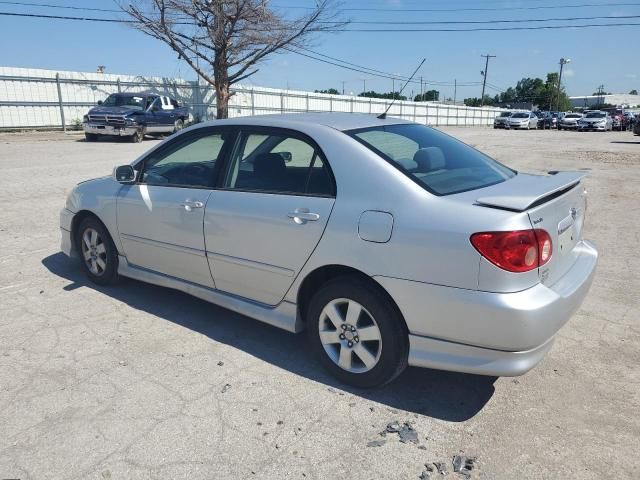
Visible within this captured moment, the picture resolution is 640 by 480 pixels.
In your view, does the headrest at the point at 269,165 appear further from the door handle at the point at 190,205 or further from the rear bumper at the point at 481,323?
the rear bumper at the point at 481,323

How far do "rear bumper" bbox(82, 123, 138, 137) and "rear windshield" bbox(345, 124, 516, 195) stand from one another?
18054 millimetres

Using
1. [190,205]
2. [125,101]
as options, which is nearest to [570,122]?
[125,101]

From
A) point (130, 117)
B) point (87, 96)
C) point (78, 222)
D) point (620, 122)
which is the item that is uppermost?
point (87, 96)

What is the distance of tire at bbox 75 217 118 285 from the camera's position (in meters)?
4.63

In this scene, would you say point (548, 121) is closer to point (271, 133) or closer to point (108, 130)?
point (108, 130)

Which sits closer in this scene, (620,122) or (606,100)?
(620,122)

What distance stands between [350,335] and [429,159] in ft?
4.05

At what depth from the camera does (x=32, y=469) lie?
2.47 metres

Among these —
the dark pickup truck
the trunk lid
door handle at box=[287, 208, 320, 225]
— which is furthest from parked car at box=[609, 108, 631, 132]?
door handle at box=[287, 208, 320, 225]

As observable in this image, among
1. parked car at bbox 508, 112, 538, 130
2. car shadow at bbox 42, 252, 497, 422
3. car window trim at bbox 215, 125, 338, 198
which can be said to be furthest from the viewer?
parked car at bbox 508, 112, 538, 130

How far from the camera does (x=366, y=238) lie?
9.61 feet

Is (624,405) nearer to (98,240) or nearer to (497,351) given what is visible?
(497,351)

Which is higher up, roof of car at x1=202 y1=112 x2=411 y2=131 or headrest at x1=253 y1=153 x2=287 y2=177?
roof of car at x1=202 y1=112 x2=411 y2=131

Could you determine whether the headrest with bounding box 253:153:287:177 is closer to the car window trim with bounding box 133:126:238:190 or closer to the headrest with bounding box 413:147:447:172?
the car window trim with bounding box 133:126:238:190
